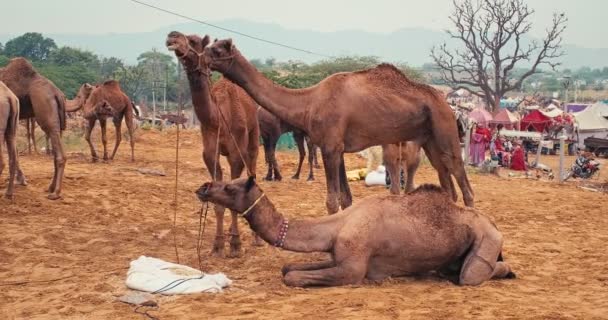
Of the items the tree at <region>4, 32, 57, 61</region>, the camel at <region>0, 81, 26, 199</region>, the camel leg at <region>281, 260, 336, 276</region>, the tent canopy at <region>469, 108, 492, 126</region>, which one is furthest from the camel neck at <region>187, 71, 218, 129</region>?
the tree at <region>4, 32, 57, 61</region>

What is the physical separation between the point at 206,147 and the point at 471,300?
362 centimetres

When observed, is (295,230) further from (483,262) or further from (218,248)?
(483,262)

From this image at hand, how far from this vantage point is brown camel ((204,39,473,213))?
27.8 ft

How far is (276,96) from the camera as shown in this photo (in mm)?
8680

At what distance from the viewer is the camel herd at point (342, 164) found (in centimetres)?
704

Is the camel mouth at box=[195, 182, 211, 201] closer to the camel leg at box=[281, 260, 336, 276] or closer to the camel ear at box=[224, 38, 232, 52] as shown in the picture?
the camel leg at box=[281, 260, 336, 276]

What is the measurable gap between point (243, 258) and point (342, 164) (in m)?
1.69

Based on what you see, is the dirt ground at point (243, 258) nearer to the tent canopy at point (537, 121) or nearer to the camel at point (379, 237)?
the camel at point (379, 237)

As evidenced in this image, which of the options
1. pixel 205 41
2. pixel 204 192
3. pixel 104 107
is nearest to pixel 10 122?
pixel 205 41

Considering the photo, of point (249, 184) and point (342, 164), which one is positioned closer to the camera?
point (249, 184)

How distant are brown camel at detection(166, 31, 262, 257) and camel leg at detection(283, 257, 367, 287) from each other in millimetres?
1450

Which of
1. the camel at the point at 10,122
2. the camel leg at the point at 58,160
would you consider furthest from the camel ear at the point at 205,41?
the camel leg at the point at 58,160

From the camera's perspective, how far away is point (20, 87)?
12.2 meters

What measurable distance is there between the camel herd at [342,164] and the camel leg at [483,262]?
0.01 meters
